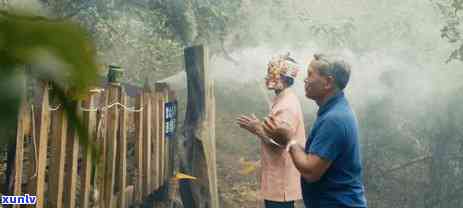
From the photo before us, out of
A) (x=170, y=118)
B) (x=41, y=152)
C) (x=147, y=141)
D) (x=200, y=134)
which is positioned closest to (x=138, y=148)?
(x=147, y=141)

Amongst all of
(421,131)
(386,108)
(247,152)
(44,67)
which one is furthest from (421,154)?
(44,67)

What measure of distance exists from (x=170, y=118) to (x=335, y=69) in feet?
10.8

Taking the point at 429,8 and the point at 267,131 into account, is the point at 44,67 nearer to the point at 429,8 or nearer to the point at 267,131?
the point at 267,131

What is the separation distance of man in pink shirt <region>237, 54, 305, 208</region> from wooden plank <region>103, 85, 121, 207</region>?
3.97 feet

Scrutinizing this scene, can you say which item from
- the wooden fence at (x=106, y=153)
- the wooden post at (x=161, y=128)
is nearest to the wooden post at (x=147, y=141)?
the wooden fence at (x=106, y=153)

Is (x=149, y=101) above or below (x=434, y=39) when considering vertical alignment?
below

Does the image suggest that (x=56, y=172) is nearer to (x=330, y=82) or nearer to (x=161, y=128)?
(x=330, y=82)

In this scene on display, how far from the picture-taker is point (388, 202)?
26.6 ft

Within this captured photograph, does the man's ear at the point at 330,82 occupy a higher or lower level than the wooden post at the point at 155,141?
higher

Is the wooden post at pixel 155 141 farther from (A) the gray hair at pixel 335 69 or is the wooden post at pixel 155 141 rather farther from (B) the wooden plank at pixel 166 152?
(A) the gray hair at pixel 335 69

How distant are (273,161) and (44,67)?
3561mm

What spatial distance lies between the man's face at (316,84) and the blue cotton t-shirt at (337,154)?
75 millimetres

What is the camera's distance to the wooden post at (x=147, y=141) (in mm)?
5082

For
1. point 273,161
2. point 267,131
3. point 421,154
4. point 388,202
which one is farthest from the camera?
point 421,154
